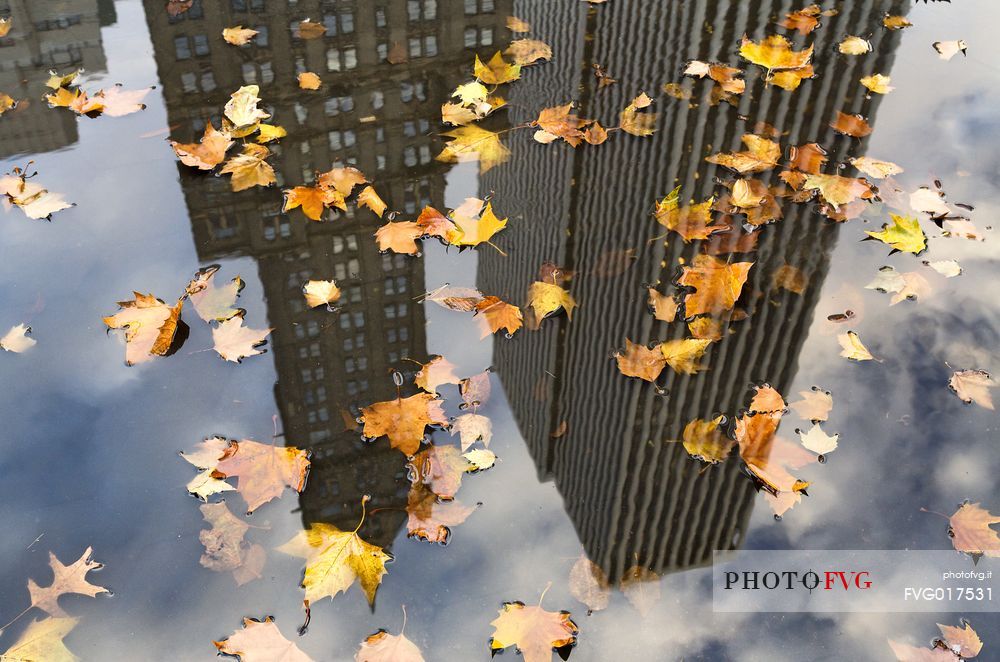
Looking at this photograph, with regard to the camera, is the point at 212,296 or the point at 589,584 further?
the point at 212,296

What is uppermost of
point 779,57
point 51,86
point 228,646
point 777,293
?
point 779,57

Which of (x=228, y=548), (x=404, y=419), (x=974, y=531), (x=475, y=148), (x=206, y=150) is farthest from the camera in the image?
(x=475, y=148)

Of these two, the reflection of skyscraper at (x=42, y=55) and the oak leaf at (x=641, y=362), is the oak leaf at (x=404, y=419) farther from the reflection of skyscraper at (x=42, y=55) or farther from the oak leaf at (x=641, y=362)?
the reflection of skyscraper at (x=42, y=55)

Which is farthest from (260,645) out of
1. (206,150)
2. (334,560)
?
(206,150)

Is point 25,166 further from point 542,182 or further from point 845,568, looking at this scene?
point 845,568

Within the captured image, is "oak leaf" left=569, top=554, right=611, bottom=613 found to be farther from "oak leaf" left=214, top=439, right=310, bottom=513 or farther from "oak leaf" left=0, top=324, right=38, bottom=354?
"oak leaf" left=0, top=324, right=38, bottom=354

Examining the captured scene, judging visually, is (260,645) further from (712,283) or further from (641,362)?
(712,283)

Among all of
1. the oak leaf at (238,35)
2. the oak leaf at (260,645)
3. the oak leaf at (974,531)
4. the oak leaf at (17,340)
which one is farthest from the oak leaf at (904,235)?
the oak leaf at (238,35)

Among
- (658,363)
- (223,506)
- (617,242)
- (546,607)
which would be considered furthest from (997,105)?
(223,506)
